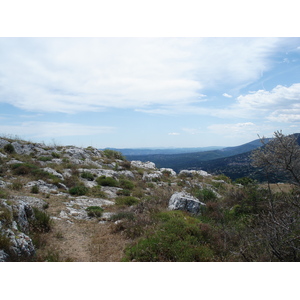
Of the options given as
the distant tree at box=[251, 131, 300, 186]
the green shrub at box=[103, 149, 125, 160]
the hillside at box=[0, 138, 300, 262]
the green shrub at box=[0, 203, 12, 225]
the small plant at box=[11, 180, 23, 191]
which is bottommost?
the hillside at box=[0, 138, 300, 262]

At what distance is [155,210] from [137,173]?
52.0ft

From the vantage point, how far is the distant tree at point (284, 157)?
558 centimetres

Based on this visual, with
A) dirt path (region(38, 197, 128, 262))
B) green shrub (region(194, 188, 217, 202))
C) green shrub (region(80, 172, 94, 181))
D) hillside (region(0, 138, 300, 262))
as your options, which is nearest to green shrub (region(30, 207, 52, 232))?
hillside (region(0, 138, 300, 262))

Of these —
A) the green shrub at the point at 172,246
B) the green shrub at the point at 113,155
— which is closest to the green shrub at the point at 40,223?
the green shrub at the point at 172,246

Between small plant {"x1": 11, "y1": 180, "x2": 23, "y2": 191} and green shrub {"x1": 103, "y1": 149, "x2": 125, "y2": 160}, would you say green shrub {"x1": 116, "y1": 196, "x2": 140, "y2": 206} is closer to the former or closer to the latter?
small plant {"x1": 11, "y1": 180, "x2": 23, "y2": 191}

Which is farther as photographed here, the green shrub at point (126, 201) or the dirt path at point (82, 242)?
the green shrub at point (126, 201)

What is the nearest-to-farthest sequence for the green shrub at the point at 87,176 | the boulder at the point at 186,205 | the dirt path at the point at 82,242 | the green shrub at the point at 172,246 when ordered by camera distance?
the green shrub at the point at 172,246
the dirt path at the point at 82,242
the boulder at the point at 186,205
the green shrub at the point at 87,176

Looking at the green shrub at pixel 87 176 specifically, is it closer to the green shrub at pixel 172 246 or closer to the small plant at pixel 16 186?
the small plant at pixel 16 186

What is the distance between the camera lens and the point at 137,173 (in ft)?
83.6

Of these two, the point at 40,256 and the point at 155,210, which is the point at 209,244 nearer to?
the point at 155,210

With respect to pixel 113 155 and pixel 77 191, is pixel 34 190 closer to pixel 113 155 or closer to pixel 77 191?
pixel 77 191

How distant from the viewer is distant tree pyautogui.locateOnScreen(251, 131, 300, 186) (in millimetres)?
5578

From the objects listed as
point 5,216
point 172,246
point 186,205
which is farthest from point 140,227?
point 5,216
